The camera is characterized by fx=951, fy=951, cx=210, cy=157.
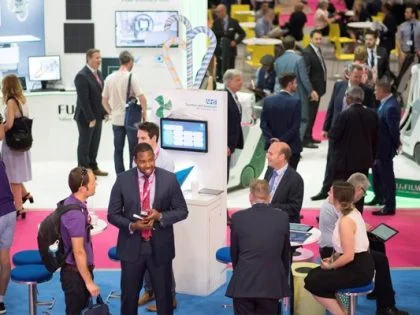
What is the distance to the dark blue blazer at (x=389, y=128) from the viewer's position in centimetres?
984

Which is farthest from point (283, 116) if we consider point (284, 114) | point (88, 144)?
point (88, 144)

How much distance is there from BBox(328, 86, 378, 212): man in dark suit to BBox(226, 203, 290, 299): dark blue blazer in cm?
335

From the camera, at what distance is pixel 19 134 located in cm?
913

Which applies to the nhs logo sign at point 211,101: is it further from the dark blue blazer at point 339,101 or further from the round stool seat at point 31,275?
the dark blue blazer at point 339,101

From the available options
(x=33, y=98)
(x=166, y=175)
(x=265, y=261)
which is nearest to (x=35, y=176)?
(x=33, y=98)

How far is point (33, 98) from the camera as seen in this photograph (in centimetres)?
1210

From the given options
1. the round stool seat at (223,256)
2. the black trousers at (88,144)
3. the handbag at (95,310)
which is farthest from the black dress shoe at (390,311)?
the black trousers at (88,144)

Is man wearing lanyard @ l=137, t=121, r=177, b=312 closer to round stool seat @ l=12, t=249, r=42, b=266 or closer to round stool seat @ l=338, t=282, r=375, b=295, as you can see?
round stool seat @ l=12, t=249, r=42, b=266

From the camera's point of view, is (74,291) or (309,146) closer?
(74,291)

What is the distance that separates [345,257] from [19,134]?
3.97 m

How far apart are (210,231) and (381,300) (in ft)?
4.86

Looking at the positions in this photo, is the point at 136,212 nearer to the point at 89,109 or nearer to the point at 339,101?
the point at 339,101

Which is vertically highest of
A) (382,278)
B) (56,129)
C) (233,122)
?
(233,122)

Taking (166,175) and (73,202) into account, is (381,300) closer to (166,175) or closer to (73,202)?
(166,175)
